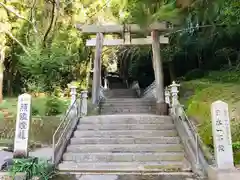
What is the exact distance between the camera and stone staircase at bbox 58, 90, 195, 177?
6.44 m

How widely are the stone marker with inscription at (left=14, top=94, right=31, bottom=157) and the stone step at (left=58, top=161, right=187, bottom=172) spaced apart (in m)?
1.05

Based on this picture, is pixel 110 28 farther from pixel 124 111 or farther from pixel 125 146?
pixel 125 146

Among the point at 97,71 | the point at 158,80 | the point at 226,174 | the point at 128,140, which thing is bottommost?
the point at 226,174

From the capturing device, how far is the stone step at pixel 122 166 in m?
6.33

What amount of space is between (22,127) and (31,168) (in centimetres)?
101

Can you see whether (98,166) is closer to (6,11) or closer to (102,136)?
(102,136)

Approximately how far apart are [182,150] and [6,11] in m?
11.3

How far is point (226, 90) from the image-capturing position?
10.1 metres

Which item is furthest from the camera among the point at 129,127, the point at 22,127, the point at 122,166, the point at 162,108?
the point at 162,108

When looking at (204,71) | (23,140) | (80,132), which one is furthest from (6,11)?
(204,71)

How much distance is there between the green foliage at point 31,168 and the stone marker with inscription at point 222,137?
349 centimetres

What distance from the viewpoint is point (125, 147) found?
287 inches

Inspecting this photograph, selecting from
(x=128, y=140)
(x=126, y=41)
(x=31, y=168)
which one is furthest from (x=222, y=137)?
(x=126, y=41)

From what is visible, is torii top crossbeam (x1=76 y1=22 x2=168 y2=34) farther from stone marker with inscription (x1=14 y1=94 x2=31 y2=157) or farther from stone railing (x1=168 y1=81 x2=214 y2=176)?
stone marker with inscription (x1=14 y1=94 x2=31 y2=157)
